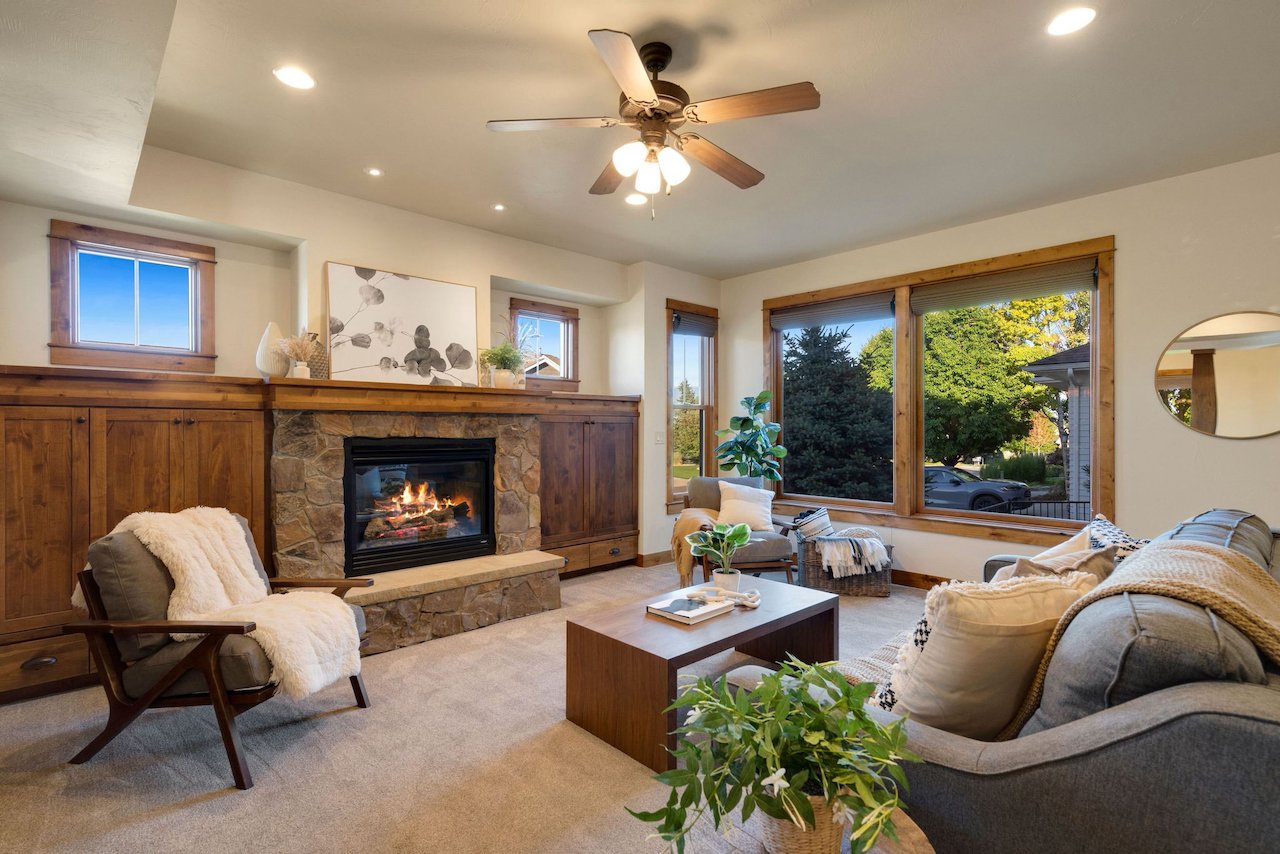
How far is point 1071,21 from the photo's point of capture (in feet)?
7.20

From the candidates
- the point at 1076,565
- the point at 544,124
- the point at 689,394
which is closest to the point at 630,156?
the point at 544,124

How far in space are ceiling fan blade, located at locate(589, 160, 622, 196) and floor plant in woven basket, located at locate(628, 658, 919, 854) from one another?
7.36 feet

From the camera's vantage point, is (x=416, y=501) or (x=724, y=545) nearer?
(x=724, y=545)

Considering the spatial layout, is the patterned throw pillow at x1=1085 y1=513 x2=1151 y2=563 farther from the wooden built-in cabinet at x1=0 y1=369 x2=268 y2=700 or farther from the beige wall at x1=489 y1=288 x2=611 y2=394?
the beige wall at x1=489 y1=288 x2=611 y2=394

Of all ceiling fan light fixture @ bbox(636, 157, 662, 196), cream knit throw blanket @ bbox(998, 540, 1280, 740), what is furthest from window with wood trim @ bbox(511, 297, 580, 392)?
cream knit throw blanket @ bbox(998, 540, 1280, 740)

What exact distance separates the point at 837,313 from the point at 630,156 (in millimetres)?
3367

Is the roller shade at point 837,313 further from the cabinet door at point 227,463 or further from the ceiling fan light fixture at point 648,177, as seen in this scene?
the cabinet door at point 227,463

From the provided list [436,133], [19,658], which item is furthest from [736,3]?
[19,658]

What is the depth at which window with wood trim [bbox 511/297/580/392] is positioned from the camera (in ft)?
17.3

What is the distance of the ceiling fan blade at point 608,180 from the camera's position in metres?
2.71

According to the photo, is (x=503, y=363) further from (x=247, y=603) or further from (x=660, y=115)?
(x=660, y=115)

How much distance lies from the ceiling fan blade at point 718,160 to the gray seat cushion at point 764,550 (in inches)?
97.7

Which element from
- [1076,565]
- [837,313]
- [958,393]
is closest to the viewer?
[1076,565]

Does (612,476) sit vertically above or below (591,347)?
below
